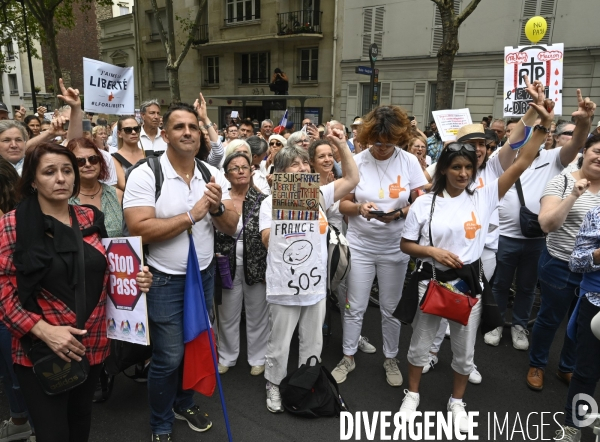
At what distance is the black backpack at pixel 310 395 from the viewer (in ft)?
10.4

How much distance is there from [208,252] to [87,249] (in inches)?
31.2

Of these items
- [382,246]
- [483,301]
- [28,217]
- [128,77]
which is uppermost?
[128,77]

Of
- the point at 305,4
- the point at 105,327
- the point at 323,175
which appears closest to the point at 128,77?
the point at 323,175

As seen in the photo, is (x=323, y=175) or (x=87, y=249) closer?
(x=87, y=249)

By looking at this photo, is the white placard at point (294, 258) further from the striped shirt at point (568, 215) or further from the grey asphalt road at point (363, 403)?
the striped shirt at point (568, 215)

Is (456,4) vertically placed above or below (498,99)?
above

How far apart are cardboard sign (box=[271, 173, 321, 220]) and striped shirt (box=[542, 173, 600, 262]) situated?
1.87 m

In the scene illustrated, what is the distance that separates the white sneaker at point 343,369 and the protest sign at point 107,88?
13.7ft

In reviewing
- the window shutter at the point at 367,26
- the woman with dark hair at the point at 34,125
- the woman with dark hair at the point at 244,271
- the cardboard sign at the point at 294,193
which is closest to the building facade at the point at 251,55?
the window shutter at the point at 367,26

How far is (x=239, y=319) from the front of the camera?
12.5 feet

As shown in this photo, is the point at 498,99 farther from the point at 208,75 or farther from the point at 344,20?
the point at 208,75

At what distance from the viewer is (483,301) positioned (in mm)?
3094

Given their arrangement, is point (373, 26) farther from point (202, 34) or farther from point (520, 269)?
point (520, 269)

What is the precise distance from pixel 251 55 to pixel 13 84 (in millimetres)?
29291
